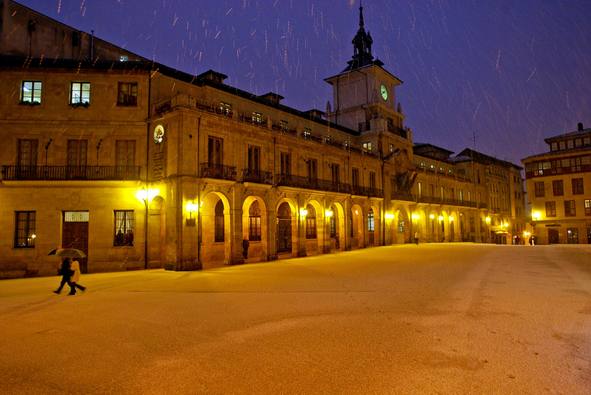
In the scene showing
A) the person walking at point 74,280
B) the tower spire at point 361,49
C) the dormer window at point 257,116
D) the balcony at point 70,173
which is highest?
the tower spire at point 361,49

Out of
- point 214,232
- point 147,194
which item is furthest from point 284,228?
point 147,194

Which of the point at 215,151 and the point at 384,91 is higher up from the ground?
the point at 384,91

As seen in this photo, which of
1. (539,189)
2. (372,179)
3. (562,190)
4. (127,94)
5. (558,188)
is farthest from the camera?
(539,189)

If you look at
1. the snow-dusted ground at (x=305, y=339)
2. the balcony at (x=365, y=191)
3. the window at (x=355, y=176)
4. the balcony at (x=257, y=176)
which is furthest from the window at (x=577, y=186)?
the snow-dusted ground at (x=305, y=339)

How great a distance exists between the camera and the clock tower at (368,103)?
1651 inches

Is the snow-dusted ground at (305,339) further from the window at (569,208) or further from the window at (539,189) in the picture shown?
the window at (539,189)

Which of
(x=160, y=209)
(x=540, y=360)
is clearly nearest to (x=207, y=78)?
(x=160, y=209)

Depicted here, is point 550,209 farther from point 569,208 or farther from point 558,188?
point 558,188

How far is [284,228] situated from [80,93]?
17519 mm

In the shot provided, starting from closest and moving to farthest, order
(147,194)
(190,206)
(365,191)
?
(190,206), (147,194), (365,191)

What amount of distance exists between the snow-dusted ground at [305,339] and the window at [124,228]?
26.6ft

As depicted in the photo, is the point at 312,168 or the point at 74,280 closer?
the point at 74,280

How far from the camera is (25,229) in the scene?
21.0m

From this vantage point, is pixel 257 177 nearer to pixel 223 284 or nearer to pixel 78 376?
pixel 223 284
